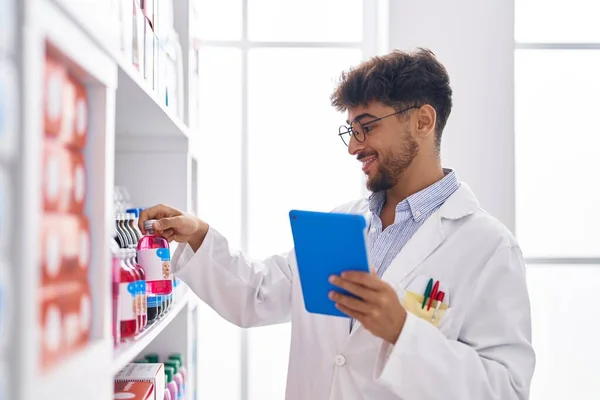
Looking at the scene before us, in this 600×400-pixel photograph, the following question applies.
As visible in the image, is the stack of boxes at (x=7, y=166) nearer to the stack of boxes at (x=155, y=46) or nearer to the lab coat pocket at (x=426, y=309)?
the stack of boxes at (x=155, y=46)

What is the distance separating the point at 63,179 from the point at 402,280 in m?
1.03

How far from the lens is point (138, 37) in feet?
4.07

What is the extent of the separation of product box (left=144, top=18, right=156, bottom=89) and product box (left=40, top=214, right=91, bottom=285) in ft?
2.06

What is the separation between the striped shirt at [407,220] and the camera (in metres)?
1.63

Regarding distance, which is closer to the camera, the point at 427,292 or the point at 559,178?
the point at 427,292

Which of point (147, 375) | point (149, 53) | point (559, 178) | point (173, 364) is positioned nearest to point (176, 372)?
point (173, 364)

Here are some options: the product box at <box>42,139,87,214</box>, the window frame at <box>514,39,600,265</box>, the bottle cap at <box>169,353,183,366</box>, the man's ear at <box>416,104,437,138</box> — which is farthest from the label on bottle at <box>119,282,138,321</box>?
the window frame at <box>514,39,600,265</box>

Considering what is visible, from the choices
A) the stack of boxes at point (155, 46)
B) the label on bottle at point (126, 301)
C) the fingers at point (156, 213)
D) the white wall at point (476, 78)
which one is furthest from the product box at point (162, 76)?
the white wall at point (476, 78)

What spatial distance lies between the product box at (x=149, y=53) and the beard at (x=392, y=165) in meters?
0.69

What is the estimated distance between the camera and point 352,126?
169cm

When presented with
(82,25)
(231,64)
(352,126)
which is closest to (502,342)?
(352,126)

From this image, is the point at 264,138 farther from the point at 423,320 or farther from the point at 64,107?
the point at 64,107

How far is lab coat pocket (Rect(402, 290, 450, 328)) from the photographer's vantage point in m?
1.43

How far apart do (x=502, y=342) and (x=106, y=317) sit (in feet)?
3.22
